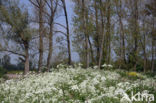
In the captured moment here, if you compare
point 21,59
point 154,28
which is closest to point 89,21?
point 21,59

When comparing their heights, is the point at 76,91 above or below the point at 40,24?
below

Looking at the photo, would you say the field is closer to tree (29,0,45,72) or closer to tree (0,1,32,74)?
tree (29,0,45,72)

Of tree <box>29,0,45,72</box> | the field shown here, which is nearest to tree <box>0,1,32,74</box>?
tree <box>29,0,45,72</box>

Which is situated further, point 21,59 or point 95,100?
point 21,59

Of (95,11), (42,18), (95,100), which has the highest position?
(95,11)

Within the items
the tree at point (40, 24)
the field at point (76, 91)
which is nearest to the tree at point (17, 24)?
the tree at point (40, 24)

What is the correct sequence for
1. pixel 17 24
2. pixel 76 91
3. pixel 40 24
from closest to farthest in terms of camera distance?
pixel 76 91 < pixel 40 24 < pixel 17 24

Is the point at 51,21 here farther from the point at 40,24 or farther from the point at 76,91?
the point at 76,91

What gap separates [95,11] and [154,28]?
9.56 m

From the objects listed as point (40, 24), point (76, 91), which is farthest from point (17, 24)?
point (76, 91)

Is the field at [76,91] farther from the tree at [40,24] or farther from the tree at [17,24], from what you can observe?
the tree at [17,24]

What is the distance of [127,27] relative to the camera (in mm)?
24641

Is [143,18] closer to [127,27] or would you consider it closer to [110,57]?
[127,27]

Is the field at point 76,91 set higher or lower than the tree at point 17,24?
lower
